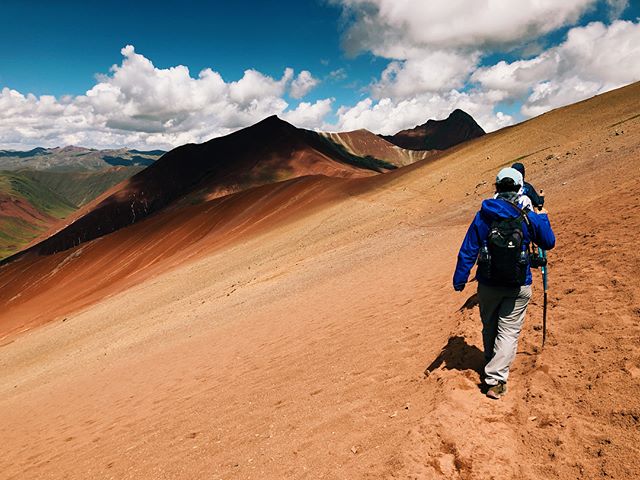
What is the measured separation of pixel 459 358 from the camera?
5.36 meters

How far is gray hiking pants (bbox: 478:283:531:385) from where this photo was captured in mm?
4375

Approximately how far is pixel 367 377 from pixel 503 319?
7.06ft

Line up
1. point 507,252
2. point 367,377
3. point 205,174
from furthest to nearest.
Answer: point 205,174 → point 367,377 → point 507,252

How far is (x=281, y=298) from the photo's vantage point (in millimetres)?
13672

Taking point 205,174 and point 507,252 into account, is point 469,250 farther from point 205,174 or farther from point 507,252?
point 205,174

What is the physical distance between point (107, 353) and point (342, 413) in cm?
1289

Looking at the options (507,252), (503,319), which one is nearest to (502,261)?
(507,252)

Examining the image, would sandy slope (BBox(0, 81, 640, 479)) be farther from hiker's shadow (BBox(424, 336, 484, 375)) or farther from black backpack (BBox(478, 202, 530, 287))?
black backpack (BBox(478, 202, 530, 287))

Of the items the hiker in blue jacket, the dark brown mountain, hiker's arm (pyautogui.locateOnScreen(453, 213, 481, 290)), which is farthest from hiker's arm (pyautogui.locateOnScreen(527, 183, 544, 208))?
the dark brown mountain

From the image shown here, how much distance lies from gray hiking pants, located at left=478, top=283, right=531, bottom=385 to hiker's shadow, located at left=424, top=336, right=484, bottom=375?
0.52 m

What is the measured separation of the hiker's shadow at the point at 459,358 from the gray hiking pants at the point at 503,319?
52 cm

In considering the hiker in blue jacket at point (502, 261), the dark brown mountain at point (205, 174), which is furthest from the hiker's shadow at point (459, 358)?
the dark brown mountain at point (205, 174)

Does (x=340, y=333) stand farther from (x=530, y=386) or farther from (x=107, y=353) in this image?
(x=107, y=353)

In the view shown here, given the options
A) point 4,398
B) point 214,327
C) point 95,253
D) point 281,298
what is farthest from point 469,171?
point 95,253
